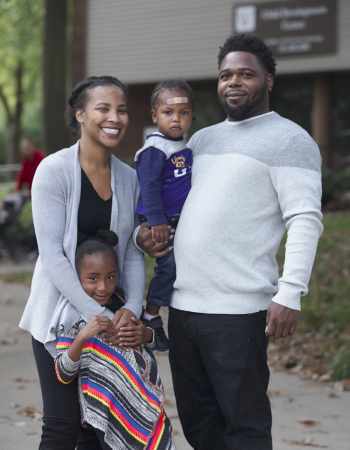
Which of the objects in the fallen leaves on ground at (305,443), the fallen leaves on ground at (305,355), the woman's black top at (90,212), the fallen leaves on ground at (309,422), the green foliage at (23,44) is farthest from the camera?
the green foliage at (23,44)

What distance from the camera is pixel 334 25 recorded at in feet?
55.4

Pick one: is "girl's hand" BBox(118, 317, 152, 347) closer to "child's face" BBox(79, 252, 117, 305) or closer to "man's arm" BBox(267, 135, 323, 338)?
"child's face" BBox(79, 252, 117, 305)

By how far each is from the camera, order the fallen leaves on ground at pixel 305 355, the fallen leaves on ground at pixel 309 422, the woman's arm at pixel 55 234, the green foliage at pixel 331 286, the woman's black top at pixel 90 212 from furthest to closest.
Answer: the green foliage at pixel 331 286 → the fallen leaves on ground at pixel 305 355 → the fallen leaves on ground at pixel 309 422 → the woman's black top at pixel 90 212 → the woman's arm at pixel 55 234

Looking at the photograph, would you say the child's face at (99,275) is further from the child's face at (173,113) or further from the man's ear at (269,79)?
the man's ear at (269,79)

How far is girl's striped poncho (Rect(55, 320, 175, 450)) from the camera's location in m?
3.90

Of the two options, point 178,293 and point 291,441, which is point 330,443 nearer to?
point 291,441

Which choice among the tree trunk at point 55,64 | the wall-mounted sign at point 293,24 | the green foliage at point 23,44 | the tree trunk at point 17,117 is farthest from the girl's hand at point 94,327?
the tree trunk at point 17,117

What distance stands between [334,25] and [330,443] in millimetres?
12460

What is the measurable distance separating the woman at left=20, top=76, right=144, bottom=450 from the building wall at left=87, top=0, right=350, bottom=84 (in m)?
13.6

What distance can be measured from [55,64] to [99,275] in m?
13.0

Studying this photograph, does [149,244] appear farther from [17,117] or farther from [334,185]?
[17,117]

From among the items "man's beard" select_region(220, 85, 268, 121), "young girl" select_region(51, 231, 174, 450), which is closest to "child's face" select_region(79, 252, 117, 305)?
"young girl" select_region(51, 231, 174, 450)

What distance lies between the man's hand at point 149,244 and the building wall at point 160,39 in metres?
13.7

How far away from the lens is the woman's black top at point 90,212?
156 inches
